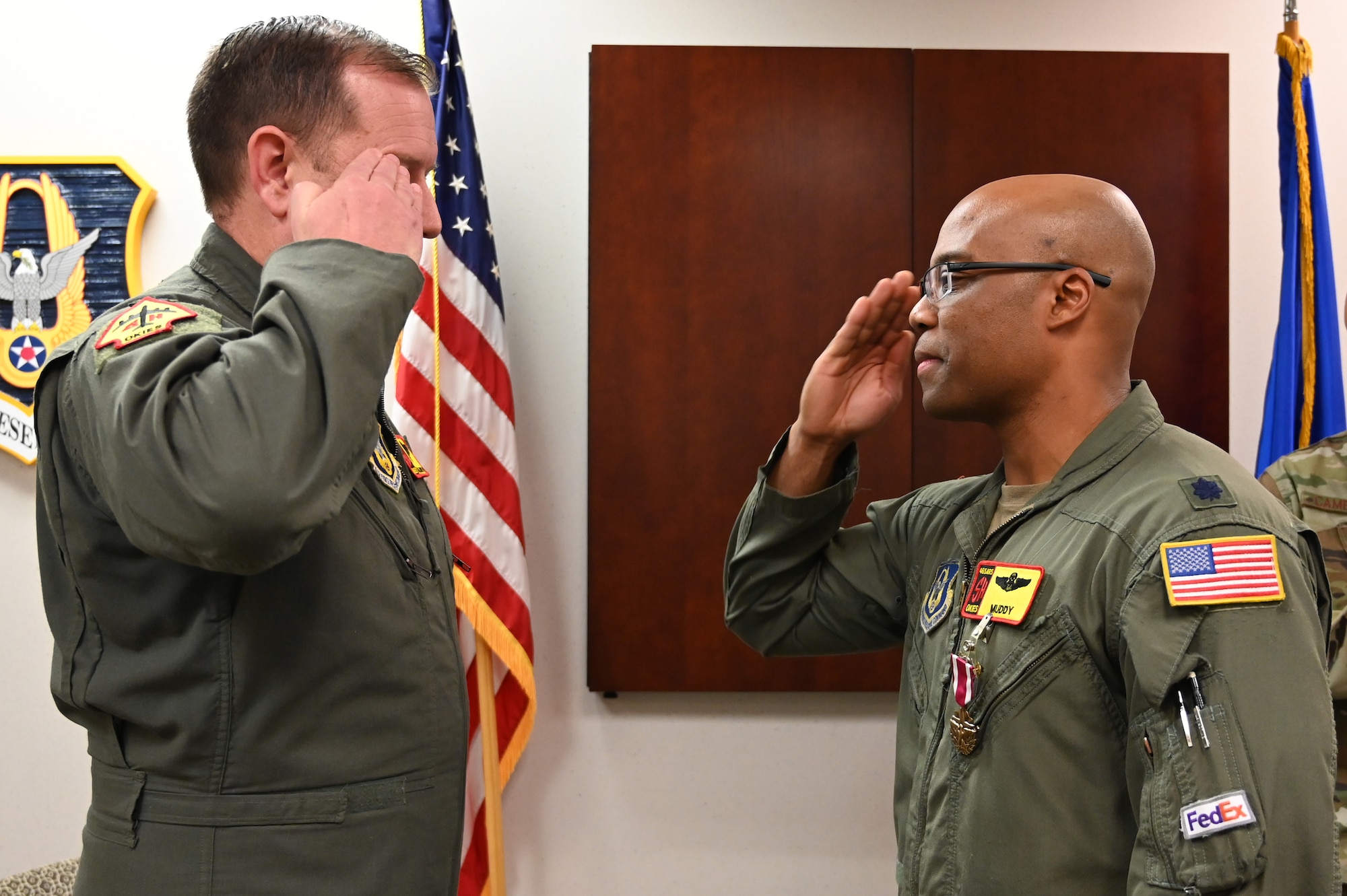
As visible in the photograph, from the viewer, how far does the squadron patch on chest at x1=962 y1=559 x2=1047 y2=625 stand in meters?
1.27

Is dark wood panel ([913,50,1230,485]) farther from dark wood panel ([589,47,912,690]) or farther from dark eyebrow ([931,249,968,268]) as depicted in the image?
dark eyebrow ([931,249,968,268])

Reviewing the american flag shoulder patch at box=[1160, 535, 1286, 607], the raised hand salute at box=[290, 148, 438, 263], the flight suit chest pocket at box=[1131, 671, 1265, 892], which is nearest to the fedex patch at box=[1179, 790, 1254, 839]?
the flight suit chest pocket at box=[1131, 671, 1265, 892]

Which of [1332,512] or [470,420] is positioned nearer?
[1332,512]

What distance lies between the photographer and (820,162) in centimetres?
271

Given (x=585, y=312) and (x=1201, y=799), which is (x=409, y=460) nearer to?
(x=1201, y=799)

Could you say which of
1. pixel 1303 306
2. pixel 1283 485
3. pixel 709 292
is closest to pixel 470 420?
pixel 709 292

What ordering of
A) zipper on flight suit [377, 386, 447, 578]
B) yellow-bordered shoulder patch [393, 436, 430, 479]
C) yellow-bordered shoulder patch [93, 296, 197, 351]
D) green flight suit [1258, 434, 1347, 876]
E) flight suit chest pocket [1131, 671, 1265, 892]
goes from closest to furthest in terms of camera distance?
yellow-bordered shoulder patch [93, 296, 197, 351], flight suit chest pocket [1131, 671, 1265, 892], zipper on flight suit [377, 386, 447, 578], yellow-bordered shoulder patch [393, 436, 430, 479], green flight suit [1258, 434, 1347, 876]

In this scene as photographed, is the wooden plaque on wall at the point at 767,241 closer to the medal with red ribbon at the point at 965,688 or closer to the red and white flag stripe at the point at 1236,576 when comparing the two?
the medal with red ribbon at the point at 965,688

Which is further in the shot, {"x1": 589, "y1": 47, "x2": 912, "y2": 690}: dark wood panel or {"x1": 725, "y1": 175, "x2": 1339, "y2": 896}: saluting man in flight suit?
{"x1": 589, "y1": 47, "x2": 912, "y2": 690}: dark wood panel

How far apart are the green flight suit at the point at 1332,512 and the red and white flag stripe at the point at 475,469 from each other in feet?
5.55

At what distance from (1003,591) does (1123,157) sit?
A: 6.05ft

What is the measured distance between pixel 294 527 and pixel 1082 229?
1096 millimetres

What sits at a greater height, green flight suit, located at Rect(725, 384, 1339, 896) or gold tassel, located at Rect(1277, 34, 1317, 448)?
gold tassel, located at Rect(1277, 34, 1317, 448)

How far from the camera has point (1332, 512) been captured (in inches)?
80.3
